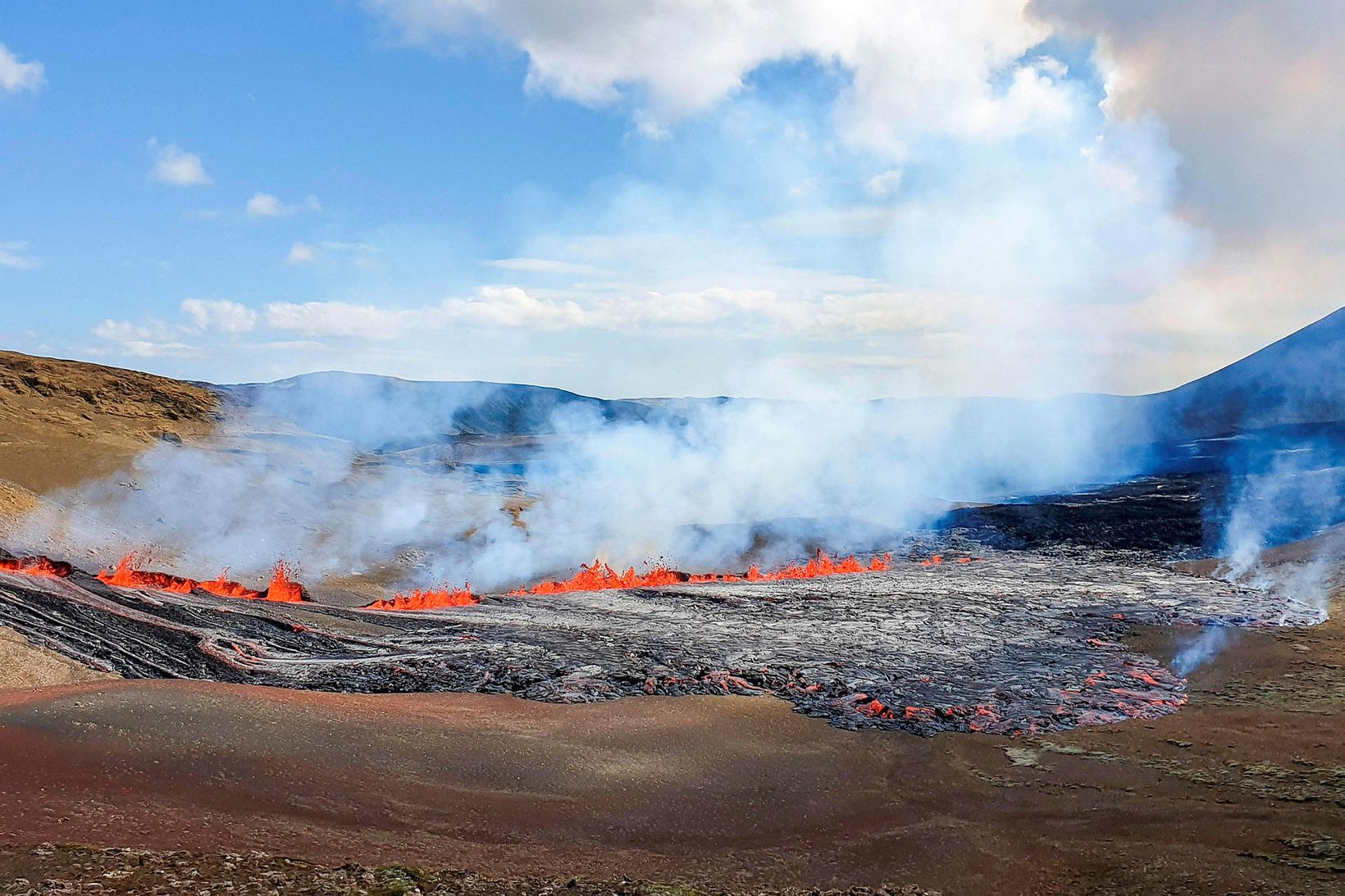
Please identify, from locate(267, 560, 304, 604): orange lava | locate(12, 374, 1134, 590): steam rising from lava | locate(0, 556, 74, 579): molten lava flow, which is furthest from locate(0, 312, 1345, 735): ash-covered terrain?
locate(267, 560, 304, 604): orange lava

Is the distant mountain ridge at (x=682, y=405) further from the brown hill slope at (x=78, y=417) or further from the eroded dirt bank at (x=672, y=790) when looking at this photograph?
the eroded dirt bank at (x=672, y=790)

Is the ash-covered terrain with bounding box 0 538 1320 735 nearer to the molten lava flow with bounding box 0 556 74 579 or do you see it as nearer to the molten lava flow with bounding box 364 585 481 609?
the molten lava flow with bounding box 0 556 74 579

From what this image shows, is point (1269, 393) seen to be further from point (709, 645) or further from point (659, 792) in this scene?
point (659, 792)

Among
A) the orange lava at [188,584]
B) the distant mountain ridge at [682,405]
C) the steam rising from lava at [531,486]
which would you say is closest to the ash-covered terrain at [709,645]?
the orange lava at [188,584]

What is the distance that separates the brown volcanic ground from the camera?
7.85m

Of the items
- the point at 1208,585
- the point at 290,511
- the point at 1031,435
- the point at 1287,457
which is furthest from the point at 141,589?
the point at 1031,435

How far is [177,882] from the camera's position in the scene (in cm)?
671

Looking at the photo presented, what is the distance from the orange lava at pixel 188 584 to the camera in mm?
17470

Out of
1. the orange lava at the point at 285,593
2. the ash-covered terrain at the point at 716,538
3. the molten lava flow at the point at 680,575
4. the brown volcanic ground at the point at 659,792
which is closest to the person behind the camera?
the brown volcanic ground at the point at 659,792

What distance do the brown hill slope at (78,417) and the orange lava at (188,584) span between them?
6.39 meters

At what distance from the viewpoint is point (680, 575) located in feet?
94.1

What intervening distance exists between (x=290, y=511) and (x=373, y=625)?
801 inches

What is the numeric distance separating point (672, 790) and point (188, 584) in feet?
47.0

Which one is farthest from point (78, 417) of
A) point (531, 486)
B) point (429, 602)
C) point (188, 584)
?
point (188, 584)
